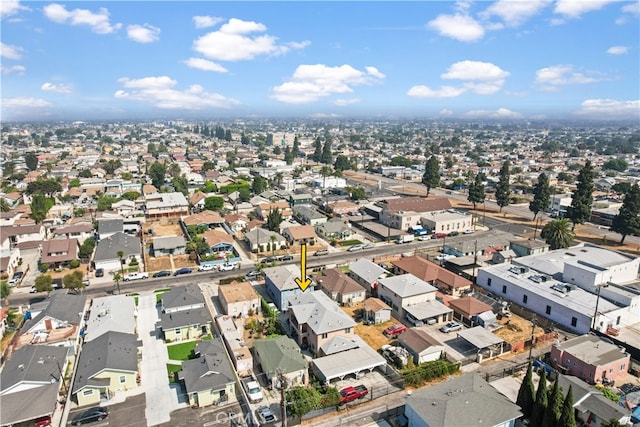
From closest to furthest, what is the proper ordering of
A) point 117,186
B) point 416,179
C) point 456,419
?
point 456,419 < point 117,186 < point 416,179

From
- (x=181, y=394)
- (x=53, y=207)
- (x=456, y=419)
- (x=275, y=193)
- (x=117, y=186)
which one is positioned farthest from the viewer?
(x=117, y=186)

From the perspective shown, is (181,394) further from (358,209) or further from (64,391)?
(358,209)

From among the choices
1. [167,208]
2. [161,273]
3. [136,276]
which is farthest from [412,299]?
[167,208]

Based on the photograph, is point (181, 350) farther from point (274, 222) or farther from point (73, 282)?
point (274, 222)

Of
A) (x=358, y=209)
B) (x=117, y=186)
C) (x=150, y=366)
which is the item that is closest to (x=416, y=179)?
(x=358, y=209)

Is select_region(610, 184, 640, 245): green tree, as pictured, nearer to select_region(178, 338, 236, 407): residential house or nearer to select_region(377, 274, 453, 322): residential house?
select_region(377, 274, 453, 322): residential house
